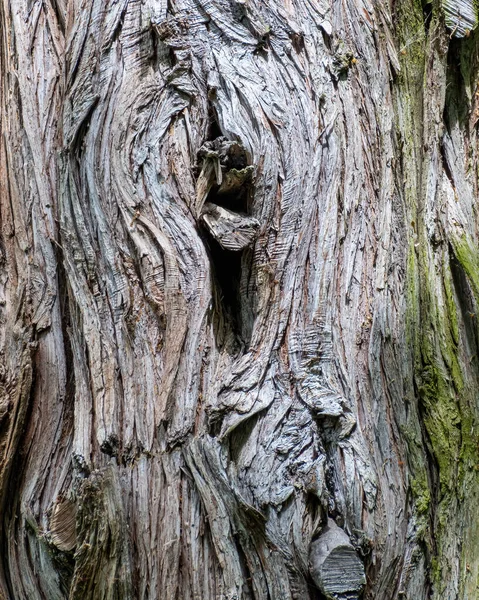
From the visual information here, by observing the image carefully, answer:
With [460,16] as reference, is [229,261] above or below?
below

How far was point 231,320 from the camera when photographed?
2.03m

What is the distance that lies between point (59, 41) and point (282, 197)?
1021 mm

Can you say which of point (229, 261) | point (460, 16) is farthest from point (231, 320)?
point (460, 16)

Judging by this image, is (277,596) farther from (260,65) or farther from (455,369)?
(260,65)

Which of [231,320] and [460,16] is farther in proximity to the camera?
[460,16]

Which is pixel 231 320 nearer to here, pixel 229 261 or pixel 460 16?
pixel 229 261

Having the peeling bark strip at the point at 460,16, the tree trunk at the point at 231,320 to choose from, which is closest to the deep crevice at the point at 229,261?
the tree trunk at the point at 231,320

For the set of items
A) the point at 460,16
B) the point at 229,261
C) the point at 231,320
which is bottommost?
the point at 231,320

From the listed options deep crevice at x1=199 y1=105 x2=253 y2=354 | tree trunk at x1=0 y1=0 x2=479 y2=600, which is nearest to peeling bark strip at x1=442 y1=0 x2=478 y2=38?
tree trunk at x1=0 y1=0 x2=479 y2=600

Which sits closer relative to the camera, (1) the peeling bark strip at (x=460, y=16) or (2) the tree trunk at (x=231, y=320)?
(2) the tree trunk at (x=231, y=320)

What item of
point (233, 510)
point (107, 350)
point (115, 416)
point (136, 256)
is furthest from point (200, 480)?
point (136, 256)

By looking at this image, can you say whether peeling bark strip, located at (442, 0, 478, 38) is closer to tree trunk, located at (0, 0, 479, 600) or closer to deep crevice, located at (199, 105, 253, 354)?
tree trunk, located at (0, 0, 479, 600)

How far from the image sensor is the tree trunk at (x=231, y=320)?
5.84ft

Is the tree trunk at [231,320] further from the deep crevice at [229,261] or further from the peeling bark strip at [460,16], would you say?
the peeling bark strip at [460,16]
